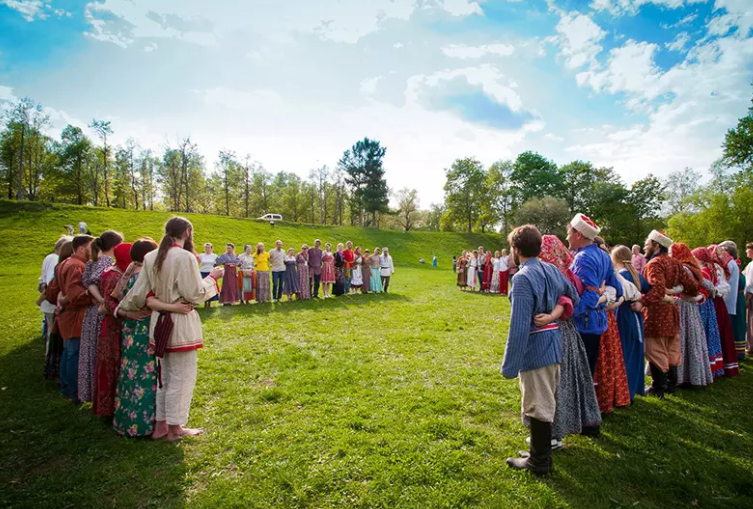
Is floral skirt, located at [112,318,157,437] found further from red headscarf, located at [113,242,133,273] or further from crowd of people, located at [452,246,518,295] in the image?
crowd of people, located at [452,246,518,295]

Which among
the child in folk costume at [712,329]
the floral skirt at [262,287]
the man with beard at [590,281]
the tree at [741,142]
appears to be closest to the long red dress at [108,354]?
the man with beard at [590,281]

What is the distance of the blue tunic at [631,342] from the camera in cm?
Result: 468

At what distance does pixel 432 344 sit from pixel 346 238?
3513cm

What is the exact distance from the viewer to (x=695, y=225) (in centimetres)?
3231

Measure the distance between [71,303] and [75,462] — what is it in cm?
201

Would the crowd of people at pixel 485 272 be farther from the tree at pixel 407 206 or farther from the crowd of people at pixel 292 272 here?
the tree at pixel 407 206

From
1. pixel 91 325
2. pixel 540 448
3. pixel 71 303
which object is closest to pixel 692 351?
pixel 540 448

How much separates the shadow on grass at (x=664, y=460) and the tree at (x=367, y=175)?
4882cm

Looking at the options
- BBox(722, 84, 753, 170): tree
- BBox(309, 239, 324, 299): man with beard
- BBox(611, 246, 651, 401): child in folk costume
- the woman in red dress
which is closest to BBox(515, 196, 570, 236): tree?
BBox(722, 84, 753, 170): tree

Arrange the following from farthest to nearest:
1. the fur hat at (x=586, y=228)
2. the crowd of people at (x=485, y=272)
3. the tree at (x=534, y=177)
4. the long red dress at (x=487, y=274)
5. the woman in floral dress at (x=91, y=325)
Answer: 1. the tree at (x=534, y=177)
2. the long red dress at (x=487, y=274)
3. the crowd of people at (x=485, y=272)
4. the woman in floral dress at (x=91, y=325)
5. the fur hat at (x=586, y=228)

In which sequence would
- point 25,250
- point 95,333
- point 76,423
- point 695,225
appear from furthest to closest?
point 695,225 < point 25,250 < point 95,333 < point 76,423

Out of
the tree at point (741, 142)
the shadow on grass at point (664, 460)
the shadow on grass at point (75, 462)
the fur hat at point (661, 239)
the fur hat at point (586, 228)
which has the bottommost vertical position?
the shadow on grass at point (75, 462)

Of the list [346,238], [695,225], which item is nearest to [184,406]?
[346,238]

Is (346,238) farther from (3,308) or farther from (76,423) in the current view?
(76,423)
